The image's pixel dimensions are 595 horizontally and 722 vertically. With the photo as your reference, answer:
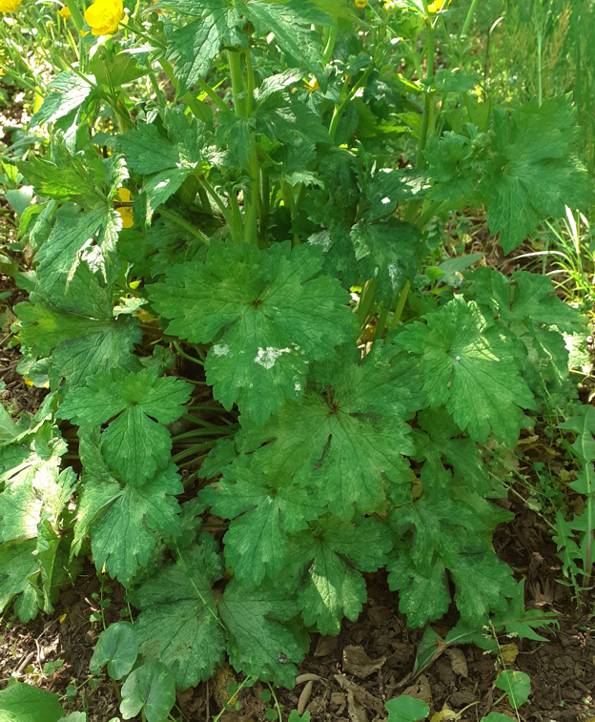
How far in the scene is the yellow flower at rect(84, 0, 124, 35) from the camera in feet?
5.11

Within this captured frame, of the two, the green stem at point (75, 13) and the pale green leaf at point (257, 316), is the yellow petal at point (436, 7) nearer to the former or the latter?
the pale green leaf at point (257, 316)

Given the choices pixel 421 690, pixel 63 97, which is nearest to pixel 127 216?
pixel 63 97

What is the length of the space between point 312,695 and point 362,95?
1.47 m

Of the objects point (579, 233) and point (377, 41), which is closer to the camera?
point (377, 41)

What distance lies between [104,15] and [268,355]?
764 mm

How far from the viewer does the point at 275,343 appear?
161 cm

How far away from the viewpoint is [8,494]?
2055 mm

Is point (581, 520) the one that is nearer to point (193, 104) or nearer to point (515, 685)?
point (515, 685)

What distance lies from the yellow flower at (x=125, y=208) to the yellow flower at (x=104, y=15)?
426 mm

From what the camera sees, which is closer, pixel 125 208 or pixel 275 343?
pixel 275 343

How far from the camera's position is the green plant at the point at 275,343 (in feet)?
5.35

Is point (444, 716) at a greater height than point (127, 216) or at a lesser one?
lesser

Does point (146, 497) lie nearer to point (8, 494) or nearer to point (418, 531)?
point (8, 494)

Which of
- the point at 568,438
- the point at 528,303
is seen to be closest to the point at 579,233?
the point at 568,438
